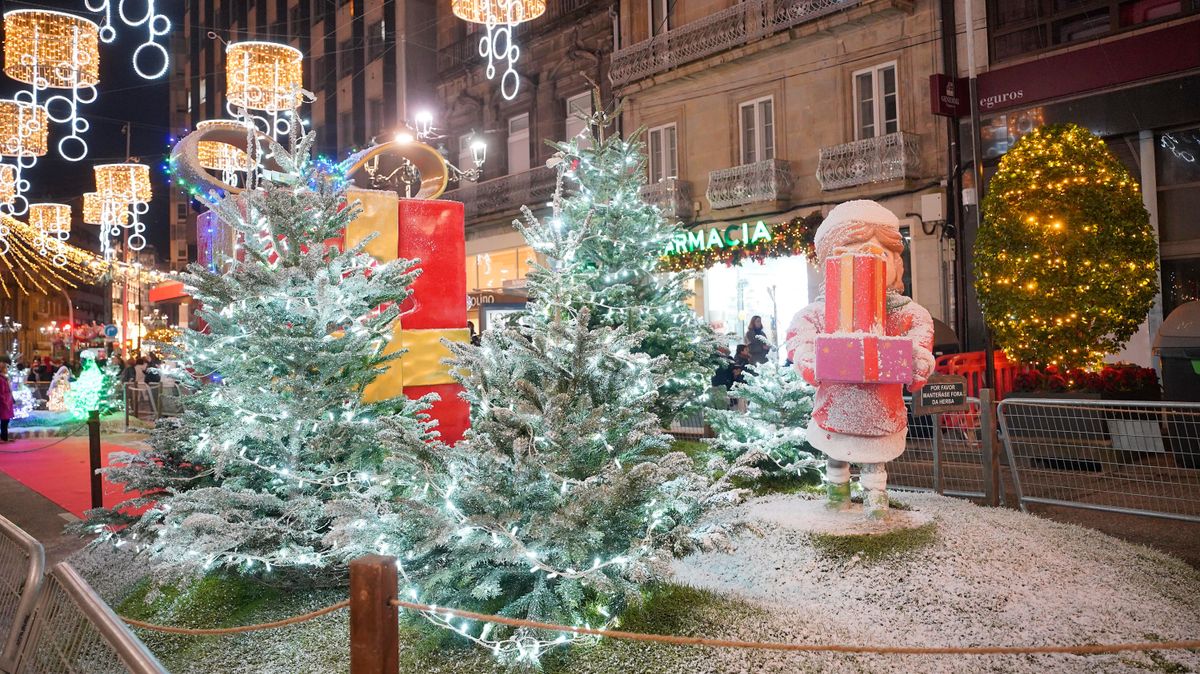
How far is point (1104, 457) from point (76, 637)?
8.17 meters

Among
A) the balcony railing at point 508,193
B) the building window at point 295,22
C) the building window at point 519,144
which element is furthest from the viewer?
the building window at point 295,22

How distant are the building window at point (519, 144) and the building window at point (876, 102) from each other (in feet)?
34.6

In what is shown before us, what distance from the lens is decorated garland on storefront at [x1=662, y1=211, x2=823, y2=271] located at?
1599 centimetres

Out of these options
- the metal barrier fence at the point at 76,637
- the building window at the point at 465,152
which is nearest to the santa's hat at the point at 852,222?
the metal barrier fence at the point at 76,637

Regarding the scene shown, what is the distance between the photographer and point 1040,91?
1424 centimetres

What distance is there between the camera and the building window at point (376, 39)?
30125 mm

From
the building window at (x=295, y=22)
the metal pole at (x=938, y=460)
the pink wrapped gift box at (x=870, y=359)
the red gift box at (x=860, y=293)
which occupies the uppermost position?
the building window at (x=295, y=22)

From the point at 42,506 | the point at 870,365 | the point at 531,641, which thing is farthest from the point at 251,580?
the point at 42,506

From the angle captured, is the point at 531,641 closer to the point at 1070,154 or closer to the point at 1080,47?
the point at 1070,154

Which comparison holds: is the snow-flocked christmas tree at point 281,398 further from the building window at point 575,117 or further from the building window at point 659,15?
the building window at point 575,117

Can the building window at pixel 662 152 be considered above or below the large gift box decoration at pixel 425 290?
above

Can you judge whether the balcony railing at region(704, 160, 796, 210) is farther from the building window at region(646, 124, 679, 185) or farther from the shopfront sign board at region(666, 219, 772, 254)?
the building window at region(646, 124, 679, 185)

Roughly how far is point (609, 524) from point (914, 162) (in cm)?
1345

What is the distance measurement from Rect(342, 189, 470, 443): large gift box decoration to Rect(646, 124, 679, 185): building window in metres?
13.5
